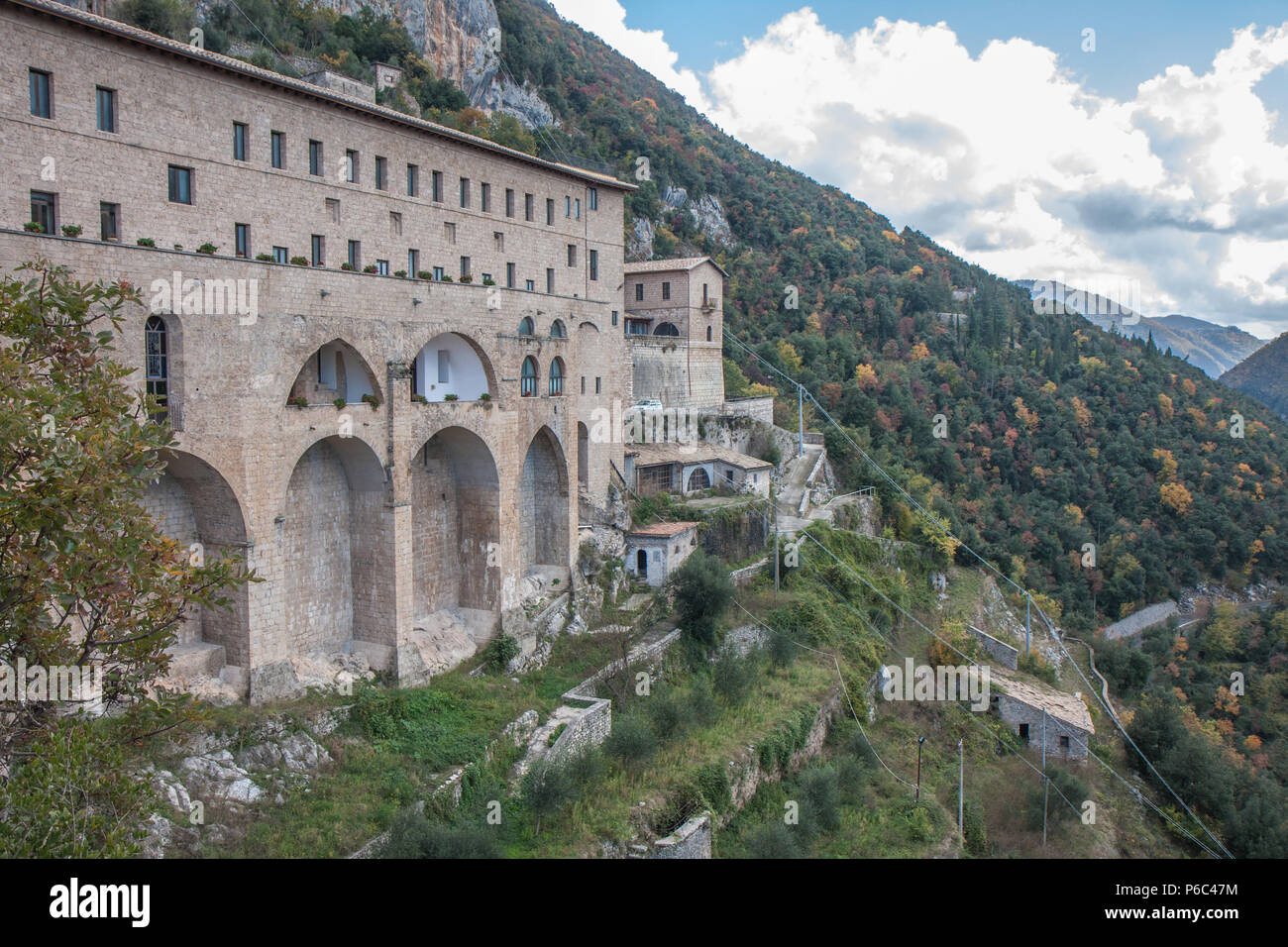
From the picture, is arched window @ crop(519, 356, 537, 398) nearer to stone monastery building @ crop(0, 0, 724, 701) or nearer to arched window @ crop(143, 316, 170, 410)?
stone monastery building @ crop(0, 0, 724, 701)

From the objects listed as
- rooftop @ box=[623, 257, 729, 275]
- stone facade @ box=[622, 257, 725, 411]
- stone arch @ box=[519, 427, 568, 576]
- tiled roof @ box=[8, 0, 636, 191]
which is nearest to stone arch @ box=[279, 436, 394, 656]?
stone arch @ box=[519, 427, 568, 576]

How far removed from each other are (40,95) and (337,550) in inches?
499

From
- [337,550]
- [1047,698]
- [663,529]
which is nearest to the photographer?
[337,550]

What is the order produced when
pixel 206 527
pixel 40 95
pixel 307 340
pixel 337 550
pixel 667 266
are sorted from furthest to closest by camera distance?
1. pixel 667 266
2. pixel 337 550
3. pixel 307 340
4. pixel 40 95
5. pixel 206 527

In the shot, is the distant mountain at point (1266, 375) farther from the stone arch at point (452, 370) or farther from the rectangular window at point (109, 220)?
the rectangular window at point (109, 220)

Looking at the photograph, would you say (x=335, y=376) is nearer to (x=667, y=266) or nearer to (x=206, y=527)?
(x=206, y=527)

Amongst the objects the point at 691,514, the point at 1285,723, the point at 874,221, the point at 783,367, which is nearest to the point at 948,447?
the point at 783,367

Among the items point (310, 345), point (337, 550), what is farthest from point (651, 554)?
point (310, 345)

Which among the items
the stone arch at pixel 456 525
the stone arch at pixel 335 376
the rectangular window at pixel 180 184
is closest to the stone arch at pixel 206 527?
the stone arch at pixel 335 376

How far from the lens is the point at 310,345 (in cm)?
2197

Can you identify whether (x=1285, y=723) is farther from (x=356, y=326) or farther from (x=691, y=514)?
(x=356, y=326)

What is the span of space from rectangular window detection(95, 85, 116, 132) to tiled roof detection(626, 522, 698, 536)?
66.8 ft
